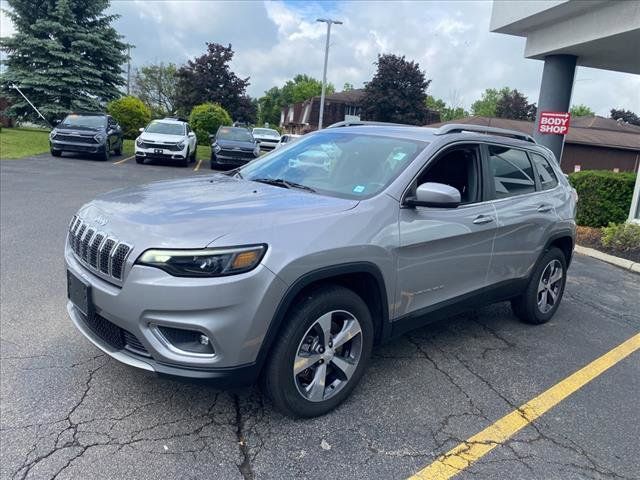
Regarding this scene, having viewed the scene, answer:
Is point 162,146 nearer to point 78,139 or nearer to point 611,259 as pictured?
point 78,139

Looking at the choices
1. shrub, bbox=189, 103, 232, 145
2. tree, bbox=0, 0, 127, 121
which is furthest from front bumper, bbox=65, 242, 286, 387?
tree, bbox=0, 0, 127, 121

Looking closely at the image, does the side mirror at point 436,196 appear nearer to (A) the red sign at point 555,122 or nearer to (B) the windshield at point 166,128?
(A) the red sign at point 555,122

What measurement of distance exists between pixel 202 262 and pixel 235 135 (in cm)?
1766

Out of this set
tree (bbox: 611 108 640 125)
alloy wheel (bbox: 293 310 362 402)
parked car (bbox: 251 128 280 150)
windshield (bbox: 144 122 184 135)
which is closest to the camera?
alloy wheel (bbox: 293 310 362 402)

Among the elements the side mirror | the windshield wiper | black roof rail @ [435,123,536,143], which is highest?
black roof rail @ [435,123,536,143]

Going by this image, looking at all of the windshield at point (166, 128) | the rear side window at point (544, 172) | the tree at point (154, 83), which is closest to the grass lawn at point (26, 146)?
the windshield at point (166, 128)

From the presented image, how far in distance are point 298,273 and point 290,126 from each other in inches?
3154

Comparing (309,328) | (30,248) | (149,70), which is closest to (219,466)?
(309,328)

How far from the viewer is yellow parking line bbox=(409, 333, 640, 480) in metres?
2.81

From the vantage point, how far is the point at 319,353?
10.2 ft

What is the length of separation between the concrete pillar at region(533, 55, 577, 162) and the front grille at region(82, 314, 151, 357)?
12342mm

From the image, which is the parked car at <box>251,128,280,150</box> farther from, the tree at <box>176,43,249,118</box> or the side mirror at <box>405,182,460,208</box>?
the side mirror at <box>405,182,460,208</box>

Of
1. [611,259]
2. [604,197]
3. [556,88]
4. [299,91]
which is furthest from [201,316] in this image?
[299,91]

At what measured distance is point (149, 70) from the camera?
56.5 metres
